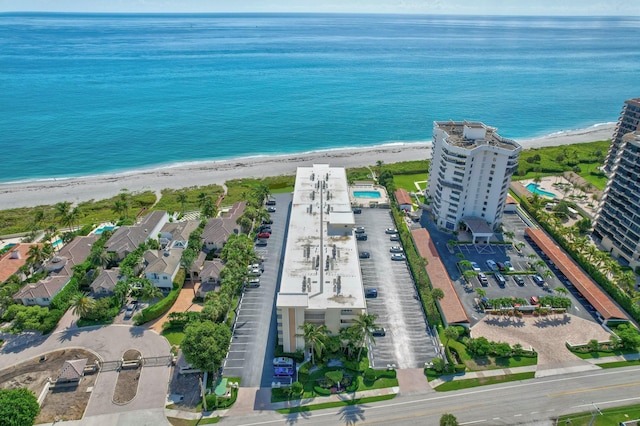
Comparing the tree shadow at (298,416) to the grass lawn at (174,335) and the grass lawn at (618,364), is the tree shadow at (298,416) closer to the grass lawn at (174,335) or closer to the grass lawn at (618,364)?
the grass lawn at (174,335)

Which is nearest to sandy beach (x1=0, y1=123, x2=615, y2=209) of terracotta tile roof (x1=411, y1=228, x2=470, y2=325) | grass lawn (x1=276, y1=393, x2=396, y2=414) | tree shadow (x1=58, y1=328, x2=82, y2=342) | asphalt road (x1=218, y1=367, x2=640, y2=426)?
terracotta tile roof (x1=411, y1=228, x2=470, y2=325)

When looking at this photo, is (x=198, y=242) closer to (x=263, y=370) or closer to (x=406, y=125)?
(x=263, y=370)

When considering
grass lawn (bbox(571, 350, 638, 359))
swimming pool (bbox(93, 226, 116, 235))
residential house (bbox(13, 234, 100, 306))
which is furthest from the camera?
swimming pool (bbox(93, 226, 116, 235))

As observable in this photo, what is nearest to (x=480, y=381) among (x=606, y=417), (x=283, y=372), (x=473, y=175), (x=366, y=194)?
(x=606, y=417)

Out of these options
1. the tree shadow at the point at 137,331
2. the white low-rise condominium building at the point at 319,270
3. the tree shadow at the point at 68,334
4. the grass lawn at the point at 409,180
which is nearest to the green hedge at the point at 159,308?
the tree shadow at the point at 137,331

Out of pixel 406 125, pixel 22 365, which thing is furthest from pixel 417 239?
pixel 406 125

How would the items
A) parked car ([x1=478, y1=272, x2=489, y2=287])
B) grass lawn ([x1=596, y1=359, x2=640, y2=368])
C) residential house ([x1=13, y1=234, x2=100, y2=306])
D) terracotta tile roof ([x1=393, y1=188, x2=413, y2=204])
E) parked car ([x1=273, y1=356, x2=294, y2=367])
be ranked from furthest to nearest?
1. terracotta tile roof ([x1=393, y1=188, x2=413, y2=204])
2. parked car ([x1=478, y1=272, x2=489, y2=287])
3. residential house ([x1=13, y1=234, x2=100, y2=306])
4. grass lawn ([x1=596, y1=359, x2=640, y2=368])
5. parked car ([x1=273, y1=356, x2=294, y2=367])

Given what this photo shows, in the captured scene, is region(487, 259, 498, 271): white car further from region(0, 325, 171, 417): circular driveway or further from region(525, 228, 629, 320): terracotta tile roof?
region(0, 325, 171, 417): circular driveway

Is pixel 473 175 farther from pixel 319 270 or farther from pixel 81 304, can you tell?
pixel 81 304
